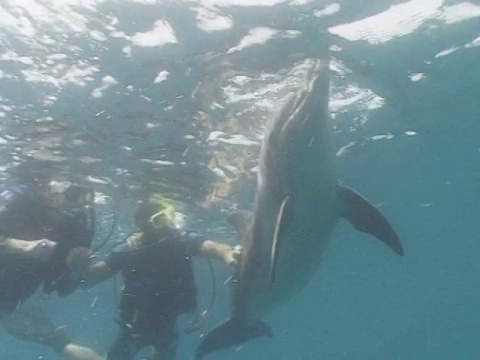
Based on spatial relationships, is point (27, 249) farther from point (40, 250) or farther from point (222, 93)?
point (222, 93)

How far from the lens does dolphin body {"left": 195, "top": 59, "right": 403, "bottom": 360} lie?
862cm

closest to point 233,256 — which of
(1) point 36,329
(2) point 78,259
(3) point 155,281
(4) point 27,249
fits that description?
(3) point 155,281

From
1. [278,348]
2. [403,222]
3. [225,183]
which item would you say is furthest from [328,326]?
[225,183]

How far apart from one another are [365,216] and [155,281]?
4.95 m

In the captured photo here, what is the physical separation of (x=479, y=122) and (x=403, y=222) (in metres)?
11.8

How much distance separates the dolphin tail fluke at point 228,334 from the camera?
12117 mm

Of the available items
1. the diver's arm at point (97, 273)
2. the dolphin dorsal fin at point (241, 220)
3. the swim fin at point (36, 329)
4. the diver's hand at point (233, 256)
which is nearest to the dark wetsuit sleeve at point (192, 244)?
the diver's hand at point (233, 256)

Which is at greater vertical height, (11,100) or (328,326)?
(11,100)

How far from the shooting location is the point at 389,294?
2119 inches

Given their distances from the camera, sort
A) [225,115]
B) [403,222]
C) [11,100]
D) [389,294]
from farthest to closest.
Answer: [389,294], [403,222], [225,115], [11,100]

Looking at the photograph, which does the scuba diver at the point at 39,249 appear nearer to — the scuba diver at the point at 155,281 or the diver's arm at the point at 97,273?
the diver's arm at the point at 97,273

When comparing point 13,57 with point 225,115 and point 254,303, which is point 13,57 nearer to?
point 225,115

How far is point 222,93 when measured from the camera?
13.0 metres

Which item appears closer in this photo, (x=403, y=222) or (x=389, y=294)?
(x=403, y=222)
